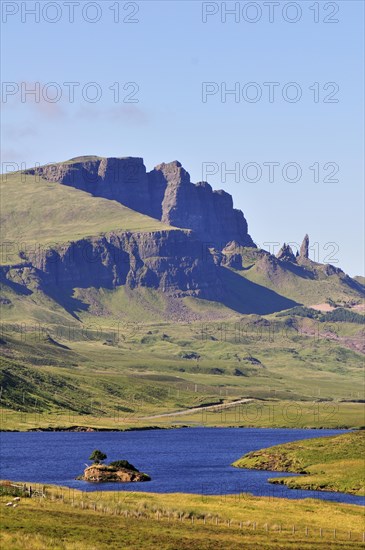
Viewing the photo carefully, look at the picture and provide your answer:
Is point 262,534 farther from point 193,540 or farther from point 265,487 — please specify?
point 265,487

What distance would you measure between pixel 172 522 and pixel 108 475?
61.9 m

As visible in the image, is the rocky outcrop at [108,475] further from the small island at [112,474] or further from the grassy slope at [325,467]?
the grassy slope at [325,467]

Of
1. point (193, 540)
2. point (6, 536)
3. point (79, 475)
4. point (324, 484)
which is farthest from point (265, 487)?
point (6, 536)

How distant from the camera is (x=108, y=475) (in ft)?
545

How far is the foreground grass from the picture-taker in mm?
85938

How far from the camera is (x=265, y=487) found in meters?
162

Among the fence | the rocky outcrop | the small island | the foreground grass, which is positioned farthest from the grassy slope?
the fence

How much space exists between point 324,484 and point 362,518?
4588cm

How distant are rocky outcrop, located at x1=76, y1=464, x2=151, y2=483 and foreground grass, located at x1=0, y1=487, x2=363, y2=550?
31825 millimetres

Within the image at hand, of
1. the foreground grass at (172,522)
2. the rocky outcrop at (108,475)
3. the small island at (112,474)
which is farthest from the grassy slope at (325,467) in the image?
the foreground grass at (172,522)

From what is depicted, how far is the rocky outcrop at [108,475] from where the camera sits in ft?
542

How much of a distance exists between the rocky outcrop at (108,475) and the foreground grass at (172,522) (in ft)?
104

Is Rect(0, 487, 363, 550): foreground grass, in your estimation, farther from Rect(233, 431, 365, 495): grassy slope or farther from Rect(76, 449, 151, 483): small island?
Rect(76, 449, 151, 483): small island

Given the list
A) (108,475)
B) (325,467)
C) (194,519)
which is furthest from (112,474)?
(194,519)
